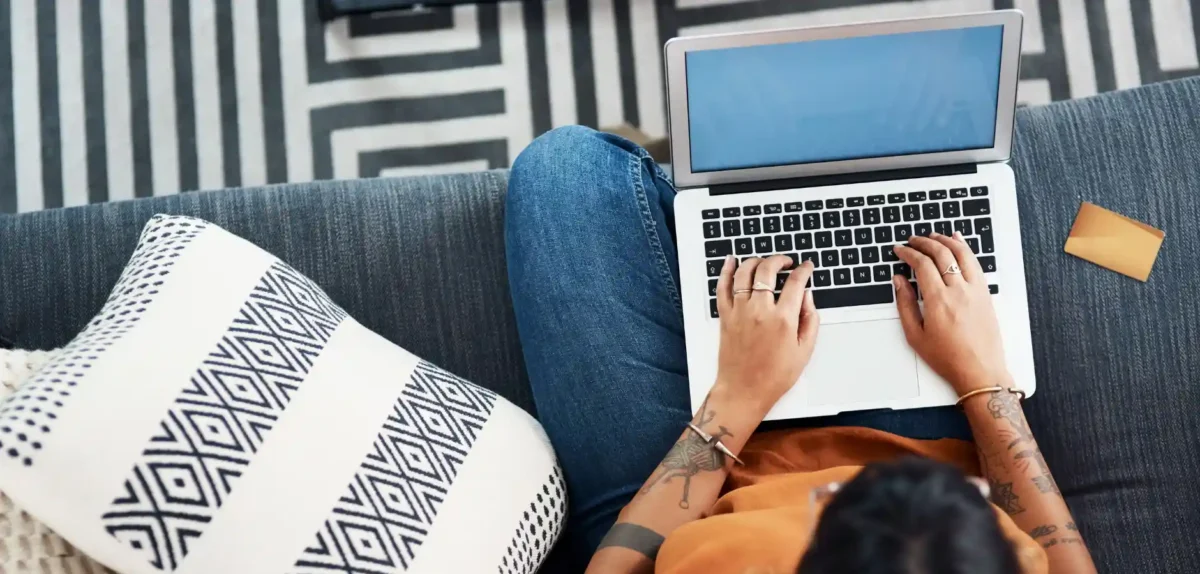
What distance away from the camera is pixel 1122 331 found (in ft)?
2.90

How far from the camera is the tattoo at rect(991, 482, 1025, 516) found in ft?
2.62

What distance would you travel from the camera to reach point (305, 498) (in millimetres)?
708

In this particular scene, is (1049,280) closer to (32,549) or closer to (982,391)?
(982,391)

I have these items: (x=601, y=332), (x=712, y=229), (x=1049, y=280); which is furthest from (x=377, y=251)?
(x=1049, y=280)

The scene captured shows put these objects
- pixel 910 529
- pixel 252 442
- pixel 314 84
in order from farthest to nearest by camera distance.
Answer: pixel 314 84 → pixel 252 442 → pixel 910 529

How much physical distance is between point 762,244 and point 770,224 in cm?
2

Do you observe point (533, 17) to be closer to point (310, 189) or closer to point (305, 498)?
point (310, 189)

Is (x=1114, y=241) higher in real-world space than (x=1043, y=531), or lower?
higher

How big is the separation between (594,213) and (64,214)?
1.96ft

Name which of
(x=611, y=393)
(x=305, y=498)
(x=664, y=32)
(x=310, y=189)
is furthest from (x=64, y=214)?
(x=664, y=32)

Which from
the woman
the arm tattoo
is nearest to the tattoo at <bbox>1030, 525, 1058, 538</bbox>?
→ the woman

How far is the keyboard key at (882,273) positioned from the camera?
2.89ft

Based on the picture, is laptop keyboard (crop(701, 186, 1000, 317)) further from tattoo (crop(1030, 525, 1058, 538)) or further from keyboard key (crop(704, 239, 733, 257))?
tattoo (crop(1030, 525, 1058, 538))

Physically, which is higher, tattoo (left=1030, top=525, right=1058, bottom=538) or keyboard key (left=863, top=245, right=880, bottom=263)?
keyboard key (left=863, top=245, right=880, bottom=263)
